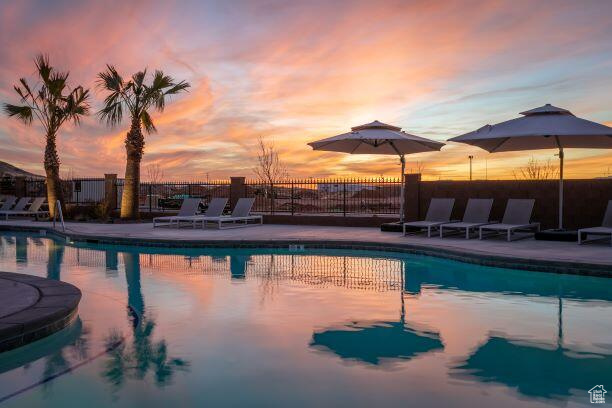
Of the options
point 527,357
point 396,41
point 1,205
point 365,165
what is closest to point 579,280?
point 527,357

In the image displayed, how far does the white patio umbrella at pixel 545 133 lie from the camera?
1145 centimetres

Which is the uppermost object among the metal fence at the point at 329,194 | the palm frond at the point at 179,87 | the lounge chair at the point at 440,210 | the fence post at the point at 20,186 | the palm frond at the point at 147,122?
the palm frond at the point at 179,87

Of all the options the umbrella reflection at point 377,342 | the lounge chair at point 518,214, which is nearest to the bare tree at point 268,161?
the lounge chair at point 518,214

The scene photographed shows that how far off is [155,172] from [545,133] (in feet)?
109

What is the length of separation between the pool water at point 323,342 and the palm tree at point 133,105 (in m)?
11.2

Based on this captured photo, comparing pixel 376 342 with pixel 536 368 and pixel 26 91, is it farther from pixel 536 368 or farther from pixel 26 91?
pixel 26 91

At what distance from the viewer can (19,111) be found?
842 inches

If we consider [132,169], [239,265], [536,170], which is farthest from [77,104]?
A: [536,170]

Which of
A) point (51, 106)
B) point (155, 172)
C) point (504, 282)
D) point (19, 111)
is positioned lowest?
point (504, 282)

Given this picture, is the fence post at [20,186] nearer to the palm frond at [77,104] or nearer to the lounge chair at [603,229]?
the palm frond at [77,104]

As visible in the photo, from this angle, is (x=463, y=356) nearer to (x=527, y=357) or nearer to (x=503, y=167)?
(x=527, y=357)

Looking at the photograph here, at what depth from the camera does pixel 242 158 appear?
1371 inches

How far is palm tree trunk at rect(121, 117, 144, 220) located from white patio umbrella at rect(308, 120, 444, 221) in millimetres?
8288

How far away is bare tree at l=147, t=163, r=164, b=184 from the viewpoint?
40156mm
